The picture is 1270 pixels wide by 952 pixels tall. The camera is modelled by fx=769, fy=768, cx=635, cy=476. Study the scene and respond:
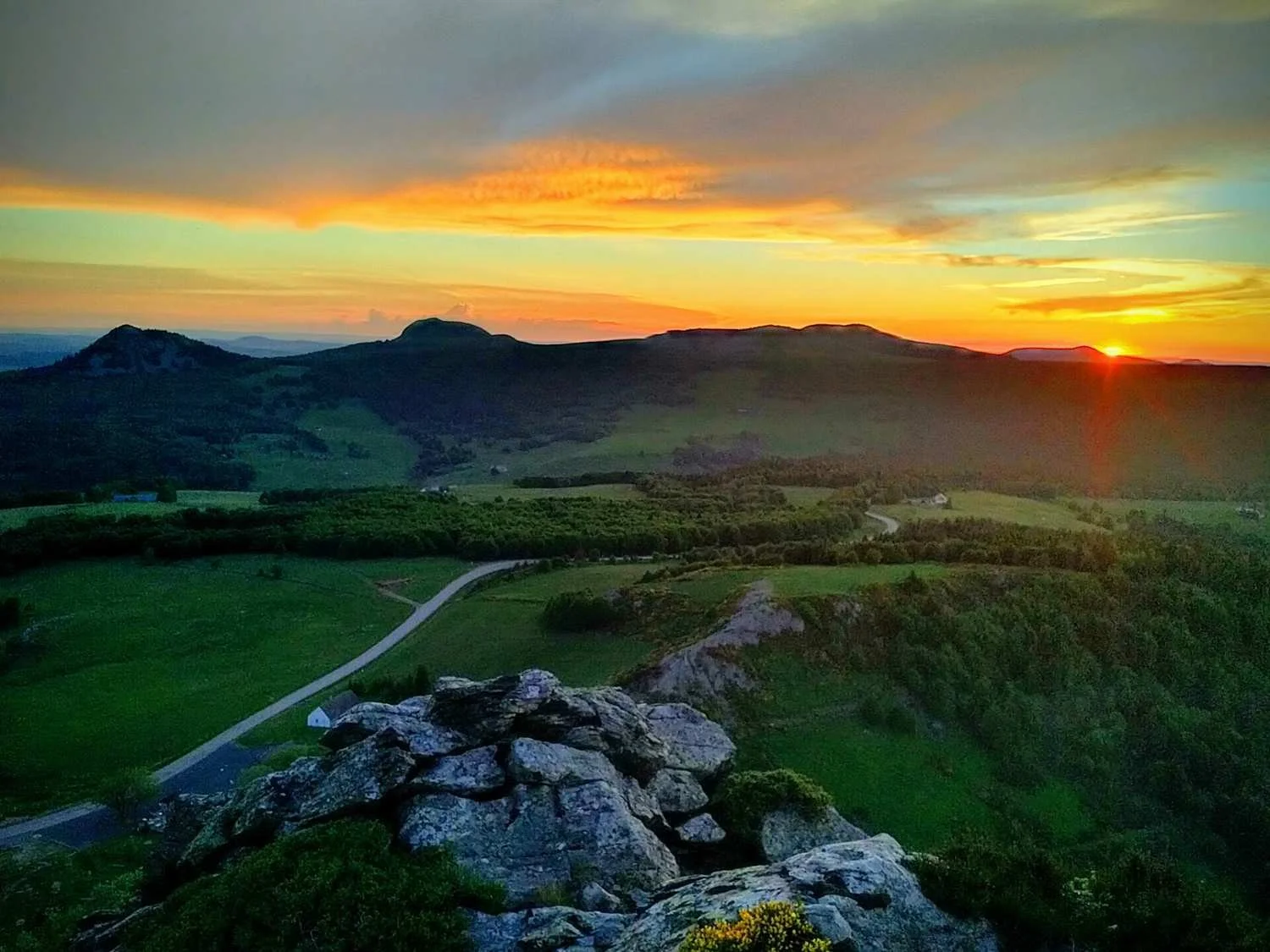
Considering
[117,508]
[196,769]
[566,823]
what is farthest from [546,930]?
[117,508]

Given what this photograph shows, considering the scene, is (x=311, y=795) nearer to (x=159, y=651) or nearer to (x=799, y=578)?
(x=799, y=578)

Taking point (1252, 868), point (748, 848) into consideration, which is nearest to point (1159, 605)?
point (1252, 868)

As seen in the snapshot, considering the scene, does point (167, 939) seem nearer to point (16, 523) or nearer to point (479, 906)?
point (479, 906)

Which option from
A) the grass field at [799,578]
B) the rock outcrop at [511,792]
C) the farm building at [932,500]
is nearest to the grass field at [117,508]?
the grass field at [799,578]

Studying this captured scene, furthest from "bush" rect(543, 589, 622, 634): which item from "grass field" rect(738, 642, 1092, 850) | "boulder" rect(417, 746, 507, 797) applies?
"boulder" rect(417, 746, 507, 797)

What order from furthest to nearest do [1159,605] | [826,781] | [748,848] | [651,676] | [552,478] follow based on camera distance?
1. [552,478]
2. [1159,605]
3. [651,676]
4. [826,781]
5. [748,848]

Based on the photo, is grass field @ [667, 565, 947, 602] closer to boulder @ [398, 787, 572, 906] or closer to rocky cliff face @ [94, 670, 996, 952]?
rocky cliff face @ [94, 670, 996, 952]
